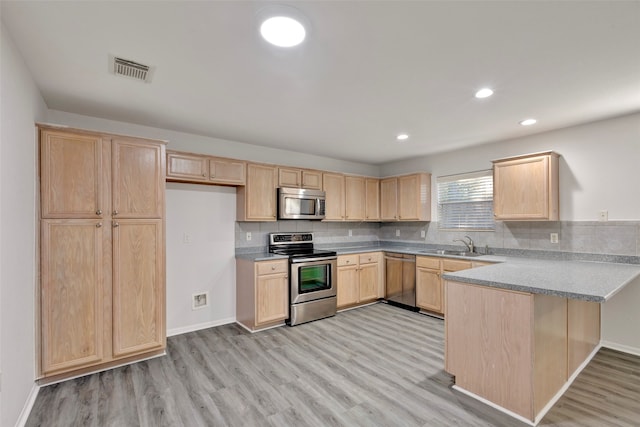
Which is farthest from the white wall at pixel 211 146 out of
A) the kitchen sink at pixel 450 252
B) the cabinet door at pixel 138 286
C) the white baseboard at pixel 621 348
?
the white baseboard at pixel 621 348

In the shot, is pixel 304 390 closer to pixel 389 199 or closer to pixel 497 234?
pixel 497 234

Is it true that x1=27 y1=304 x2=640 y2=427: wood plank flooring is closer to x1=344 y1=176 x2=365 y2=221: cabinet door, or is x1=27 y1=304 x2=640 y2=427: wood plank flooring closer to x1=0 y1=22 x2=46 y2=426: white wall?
x1=0 y1=22 x2=46 y2=426: white wall

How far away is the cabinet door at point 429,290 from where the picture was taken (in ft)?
13.4

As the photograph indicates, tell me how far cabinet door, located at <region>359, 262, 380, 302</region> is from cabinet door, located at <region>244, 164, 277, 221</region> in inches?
65.7

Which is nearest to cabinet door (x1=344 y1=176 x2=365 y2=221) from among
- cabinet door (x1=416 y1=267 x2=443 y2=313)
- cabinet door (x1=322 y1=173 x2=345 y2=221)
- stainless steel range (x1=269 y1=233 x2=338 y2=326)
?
cabinet door (x1=322 y1=173 x2=345 y2=221)

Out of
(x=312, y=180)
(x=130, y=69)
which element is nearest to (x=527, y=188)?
(x=312, y=180)

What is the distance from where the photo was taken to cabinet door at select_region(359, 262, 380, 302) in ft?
15.2

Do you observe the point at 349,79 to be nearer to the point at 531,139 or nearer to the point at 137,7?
the point at 137,7

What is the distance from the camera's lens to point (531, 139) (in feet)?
12.3

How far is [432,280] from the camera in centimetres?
417

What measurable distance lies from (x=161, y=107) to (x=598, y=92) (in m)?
3.84

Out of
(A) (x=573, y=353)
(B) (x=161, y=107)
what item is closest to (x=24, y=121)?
(B) (x=161, y=107)

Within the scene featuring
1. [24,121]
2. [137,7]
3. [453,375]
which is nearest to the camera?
[137,7]

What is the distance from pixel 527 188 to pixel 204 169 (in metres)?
3.76
